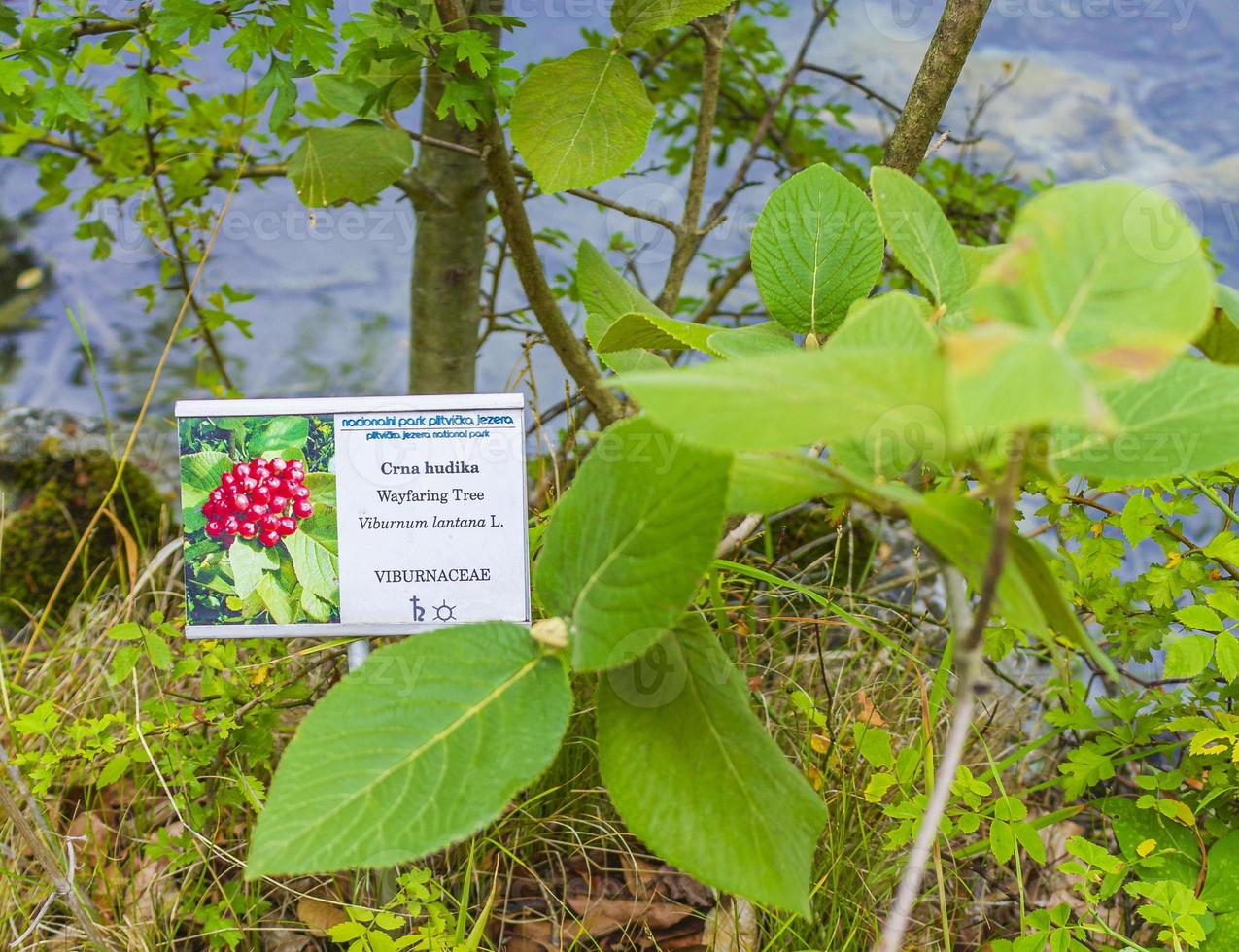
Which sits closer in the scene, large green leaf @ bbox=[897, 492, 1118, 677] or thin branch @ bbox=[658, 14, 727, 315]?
large green leaf @ bbox=[897, 492, 1118, 677]

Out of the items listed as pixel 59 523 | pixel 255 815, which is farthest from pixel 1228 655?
pixel 59 523

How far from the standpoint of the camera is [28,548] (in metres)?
1.75

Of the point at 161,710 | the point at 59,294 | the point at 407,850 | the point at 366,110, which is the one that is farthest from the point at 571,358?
the point at 59,294

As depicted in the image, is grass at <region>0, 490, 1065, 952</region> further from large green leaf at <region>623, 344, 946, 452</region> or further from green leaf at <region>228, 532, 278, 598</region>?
large green leaf at <region>623, 344, 946, 452</region>

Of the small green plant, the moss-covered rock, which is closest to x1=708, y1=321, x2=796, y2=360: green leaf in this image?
the small green plant

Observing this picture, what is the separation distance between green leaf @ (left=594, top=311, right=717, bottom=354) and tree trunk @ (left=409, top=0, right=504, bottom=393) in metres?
0.64

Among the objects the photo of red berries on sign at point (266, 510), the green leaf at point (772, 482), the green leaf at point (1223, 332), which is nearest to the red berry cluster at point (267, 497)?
the photo of red berries on sign at point (266, 510)

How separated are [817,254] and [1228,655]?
0.54 meters

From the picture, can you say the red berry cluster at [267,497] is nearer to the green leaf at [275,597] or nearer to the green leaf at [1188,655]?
the green leaf at [275,597]

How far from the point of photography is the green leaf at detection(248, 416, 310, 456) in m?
0.72

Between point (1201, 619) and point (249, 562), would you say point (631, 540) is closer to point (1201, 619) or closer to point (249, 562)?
point (249, 562)

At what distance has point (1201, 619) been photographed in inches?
32.3

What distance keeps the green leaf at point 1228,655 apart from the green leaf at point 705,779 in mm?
525

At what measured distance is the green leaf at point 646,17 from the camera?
27.2 inches
